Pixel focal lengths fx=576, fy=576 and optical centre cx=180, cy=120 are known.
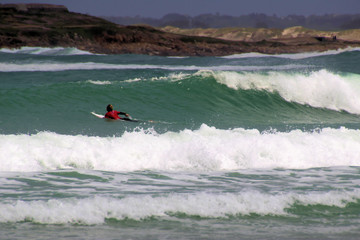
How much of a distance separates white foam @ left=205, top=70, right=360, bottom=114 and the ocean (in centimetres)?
83

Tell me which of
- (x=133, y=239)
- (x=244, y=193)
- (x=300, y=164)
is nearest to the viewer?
(x=133, y=239)

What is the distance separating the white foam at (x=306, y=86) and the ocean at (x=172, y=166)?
0.83m

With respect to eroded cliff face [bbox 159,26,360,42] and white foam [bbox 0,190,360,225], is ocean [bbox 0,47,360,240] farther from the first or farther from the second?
eroded cliff face [bbox 159,26,360,42]

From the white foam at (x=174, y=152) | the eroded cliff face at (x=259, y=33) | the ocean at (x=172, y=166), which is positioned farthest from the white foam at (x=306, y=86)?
the eroded cliff face at (x=259, y=33)

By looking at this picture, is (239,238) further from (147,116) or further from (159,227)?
(147,116)

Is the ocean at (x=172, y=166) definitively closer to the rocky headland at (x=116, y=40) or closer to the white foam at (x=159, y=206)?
the white foam at (x=159, y=206)

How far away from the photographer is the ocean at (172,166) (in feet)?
22.5

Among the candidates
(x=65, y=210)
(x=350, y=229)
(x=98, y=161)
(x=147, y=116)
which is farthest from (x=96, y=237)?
(x=147, y=116)

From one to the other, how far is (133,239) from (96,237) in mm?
412

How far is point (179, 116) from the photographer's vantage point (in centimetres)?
1727

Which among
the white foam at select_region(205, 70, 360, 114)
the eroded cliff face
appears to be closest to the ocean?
the white foam at select_region(205, 70, 360, 114)

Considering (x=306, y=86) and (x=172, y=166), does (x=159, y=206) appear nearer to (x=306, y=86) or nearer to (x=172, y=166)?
(x=172, y=166)

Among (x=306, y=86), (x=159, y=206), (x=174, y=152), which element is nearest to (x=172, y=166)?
(x=174, y=152)

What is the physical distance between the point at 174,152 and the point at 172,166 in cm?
52
